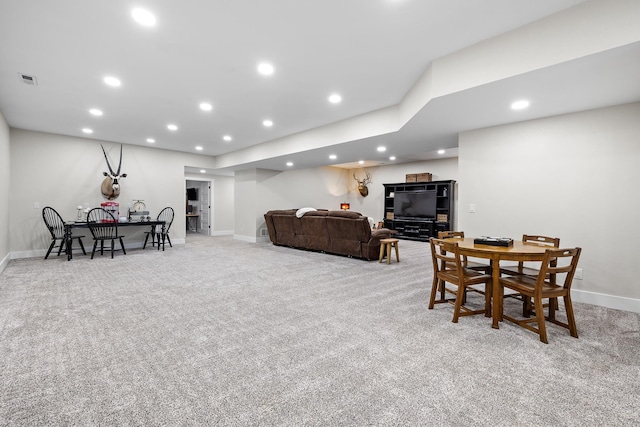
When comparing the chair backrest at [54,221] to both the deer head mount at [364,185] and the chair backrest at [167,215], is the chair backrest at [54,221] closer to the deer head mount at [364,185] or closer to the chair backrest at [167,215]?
the chair backrest at [167,215]

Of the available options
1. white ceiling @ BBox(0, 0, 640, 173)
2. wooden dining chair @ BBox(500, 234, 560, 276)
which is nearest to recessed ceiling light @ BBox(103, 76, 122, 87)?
white ceiling @ BBox(0, 0, 640, 173)

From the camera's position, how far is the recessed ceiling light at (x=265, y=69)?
3230 millimetres

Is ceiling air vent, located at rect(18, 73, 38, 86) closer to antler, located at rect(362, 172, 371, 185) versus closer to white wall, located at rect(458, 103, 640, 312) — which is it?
white wall, located at rect(458, 103, 640, 312)

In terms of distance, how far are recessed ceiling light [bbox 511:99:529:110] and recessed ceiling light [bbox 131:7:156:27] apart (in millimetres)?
3686

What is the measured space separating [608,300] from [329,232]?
14.5ft

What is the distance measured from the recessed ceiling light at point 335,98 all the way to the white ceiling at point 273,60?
124 mm

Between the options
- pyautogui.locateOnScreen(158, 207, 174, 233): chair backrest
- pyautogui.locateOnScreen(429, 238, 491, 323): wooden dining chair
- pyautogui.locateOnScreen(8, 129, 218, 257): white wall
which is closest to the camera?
pyautogui.locateOnScreen(429, 238, 491, 323): wooden dining chair

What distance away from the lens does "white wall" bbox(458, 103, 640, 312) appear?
326 centimetres

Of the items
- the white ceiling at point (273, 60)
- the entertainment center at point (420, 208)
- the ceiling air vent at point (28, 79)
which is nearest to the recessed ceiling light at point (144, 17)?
the white ceiling at point (273, 60)

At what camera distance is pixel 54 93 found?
4078 millimetres

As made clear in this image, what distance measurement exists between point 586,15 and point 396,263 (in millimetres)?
4315

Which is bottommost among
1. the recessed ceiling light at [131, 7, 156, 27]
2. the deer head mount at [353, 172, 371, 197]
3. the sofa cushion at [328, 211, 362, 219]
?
the sofa cushion at [328, 211, 362, 219]

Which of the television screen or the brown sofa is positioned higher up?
the television screen

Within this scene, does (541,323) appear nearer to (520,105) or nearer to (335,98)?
(520,105)
